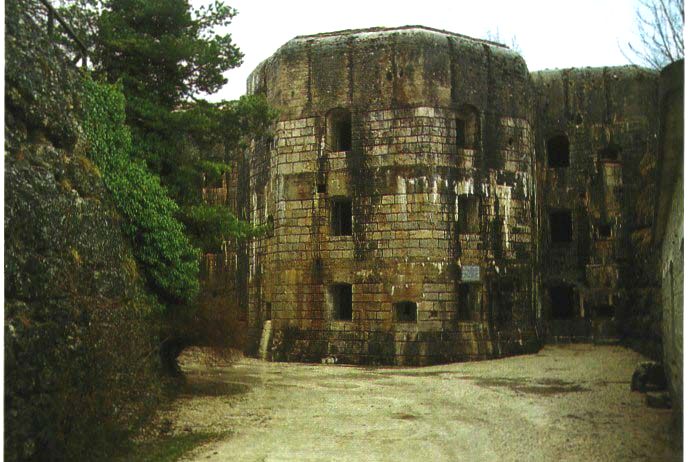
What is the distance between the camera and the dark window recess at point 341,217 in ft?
64.3

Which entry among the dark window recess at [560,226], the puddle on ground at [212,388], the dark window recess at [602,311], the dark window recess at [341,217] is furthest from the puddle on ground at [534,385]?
the dark window recess at [560,226]

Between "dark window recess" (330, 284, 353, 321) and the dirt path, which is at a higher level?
"dark window recess" (330, 284, 353, 321)

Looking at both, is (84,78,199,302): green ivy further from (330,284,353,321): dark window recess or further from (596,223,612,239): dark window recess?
(596,223,612,239): dark window recess

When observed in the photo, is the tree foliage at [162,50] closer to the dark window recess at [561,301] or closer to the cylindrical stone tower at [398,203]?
the cylindrical stone tower at [398,203]

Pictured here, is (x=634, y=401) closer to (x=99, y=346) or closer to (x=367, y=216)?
(x=99, y=346)

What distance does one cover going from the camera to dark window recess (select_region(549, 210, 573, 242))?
22.7m

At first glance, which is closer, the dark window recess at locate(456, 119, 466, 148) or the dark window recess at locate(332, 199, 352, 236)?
the dark window recess at locate(332, 199, 352, 236)

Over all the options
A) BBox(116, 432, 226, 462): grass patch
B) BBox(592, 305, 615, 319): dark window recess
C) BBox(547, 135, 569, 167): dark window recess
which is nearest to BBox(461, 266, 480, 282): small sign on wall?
BBox(592, 305, 615, 319): dark window recess

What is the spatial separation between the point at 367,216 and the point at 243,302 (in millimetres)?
5610

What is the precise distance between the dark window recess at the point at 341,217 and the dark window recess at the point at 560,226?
6844 millimetres

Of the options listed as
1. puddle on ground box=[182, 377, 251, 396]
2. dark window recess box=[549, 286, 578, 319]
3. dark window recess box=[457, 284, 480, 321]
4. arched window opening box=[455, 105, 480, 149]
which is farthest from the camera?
dark window recess box=[549, 286, 578, 319]

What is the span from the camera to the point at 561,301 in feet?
74.0

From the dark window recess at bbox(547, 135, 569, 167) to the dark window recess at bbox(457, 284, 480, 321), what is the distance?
614 centimetres

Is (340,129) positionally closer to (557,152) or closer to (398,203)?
(398,203)
